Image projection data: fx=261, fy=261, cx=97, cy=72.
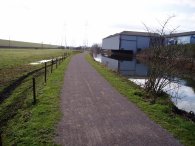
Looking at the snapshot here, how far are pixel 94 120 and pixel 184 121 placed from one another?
115 inches

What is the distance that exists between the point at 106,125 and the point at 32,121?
2.24 m

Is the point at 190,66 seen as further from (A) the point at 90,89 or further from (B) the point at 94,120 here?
(B) the point at 94,120

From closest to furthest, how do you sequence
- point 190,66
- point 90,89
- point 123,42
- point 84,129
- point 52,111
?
point 84,129
point 52,111
point 90,89
point 190,66
point 123,42

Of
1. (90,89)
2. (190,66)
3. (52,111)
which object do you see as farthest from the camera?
(190,66)

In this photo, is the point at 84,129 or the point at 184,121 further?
the point at 184,121

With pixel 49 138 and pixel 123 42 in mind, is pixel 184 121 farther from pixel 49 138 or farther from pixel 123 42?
pixel 123 42

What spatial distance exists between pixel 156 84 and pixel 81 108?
5025 mm

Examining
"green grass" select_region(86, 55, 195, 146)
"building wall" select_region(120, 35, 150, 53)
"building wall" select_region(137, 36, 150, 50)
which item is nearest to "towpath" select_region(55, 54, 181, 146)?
"green grass" select_region(86, 55, 195, 146)

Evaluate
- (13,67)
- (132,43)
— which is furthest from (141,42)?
(13,67)

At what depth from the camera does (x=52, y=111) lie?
899 centimetres

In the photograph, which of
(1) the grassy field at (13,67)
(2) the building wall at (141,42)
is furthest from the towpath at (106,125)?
(2) the building wall at (141,42)

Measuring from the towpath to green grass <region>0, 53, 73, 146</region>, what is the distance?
28 cm

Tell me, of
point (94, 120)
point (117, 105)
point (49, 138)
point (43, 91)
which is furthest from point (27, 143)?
point (43, 91)

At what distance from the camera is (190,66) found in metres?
35.6
